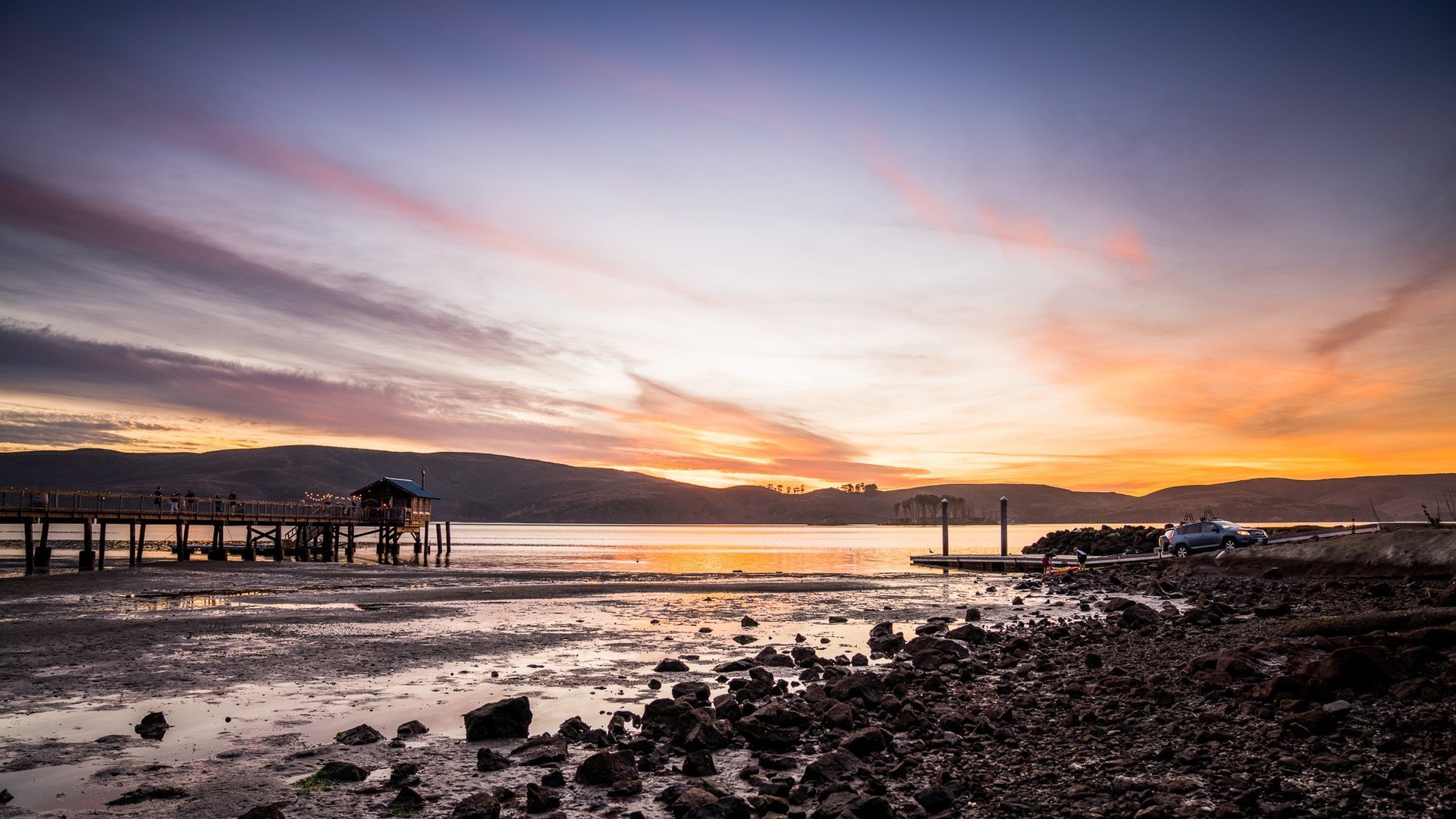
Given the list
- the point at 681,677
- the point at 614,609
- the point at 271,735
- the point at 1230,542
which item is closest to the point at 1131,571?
the point at 1230,542

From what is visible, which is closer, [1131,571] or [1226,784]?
[1226,784]

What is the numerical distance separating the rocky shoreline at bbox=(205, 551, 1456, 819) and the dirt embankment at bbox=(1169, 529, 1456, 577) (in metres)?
15.5

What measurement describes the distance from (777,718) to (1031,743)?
3.86 meters

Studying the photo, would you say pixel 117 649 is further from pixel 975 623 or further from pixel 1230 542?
pixel 1230 542

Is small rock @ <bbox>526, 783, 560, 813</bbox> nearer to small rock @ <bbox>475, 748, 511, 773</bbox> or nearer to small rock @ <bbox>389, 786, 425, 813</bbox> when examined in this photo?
small rock @ <bbox>389, 786, 425, 813</bbox>

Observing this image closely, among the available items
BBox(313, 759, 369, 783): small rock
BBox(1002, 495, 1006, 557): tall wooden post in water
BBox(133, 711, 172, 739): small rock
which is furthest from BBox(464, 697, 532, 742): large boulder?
BBox(1002, 495, 1006, 557): tall wooden post in water

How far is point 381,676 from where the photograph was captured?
710 inches

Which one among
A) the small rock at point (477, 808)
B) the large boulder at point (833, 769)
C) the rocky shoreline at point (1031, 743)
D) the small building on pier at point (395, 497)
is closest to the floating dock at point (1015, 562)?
the rocky shoreline at point (1031, 743)

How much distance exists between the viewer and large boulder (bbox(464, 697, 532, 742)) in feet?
42.5

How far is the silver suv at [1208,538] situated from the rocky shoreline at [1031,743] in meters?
31.3

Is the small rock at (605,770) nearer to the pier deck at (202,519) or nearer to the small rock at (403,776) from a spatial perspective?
the small rock at (403,776)

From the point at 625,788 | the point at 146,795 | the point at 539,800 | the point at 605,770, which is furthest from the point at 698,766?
the point at 146,795

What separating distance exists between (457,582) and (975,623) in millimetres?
31731

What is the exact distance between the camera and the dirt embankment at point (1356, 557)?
29.0 metres
